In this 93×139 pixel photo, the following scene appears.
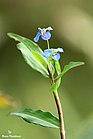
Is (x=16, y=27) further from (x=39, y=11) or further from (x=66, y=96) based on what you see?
(x=66, y=96)

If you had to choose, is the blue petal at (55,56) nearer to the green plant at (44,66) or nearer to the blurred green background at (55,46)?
the green plant at (44,66)

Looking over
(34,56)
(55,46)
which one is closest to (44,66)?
(34,56)

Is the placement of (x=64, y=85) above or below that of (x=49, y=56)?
below

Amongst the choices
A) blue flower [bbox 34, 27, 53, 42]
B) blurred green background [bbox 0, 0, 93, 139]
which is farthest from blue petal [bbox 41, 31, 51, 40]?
blurred green background [bbox 0, 0, 93, 139]

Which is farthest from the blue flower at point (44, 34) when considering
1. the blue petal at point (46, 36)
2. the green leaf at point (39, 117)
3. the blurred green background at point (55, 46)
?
the blurred green background at point (55, 46)

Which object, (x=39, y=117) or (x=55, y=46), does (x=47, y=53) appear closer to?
(x=39, y=117)

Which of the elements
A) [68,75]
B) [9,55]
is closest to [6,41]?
[9,55]
